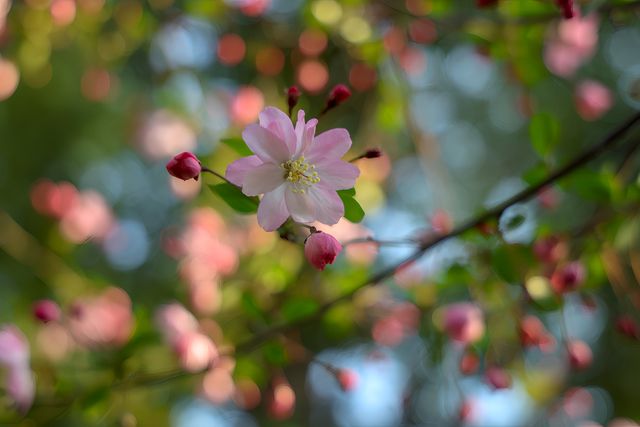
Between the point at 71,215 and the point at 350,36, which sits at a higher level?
the point at 350,36

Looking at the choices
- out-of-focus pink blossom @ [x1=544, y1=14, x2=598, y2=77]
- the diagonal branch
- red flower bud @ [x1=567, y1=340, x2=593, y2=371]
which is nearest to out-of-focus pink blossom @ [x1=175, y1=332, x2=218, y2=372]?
the diagonal branch

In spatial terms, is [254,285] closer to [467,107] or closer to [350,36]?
[350,36]

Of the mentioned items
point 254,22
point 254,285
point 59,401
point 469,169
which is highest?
point 254,22

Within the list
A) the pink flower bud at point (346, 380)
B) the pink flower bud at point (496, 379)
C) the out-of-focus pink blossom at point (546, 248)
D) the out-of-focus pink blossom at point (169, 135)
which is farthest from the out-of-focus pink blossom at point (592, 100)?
the out-of-focus pink blossom at point (169, 135)

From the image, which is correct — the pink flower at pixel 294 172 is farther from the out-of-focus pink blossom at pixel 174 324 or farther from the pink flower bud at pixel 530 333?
the out-of-focus pink blossom at pixel 174 324

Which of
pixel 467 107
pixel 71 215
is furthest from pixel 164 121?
pixel 467 107
